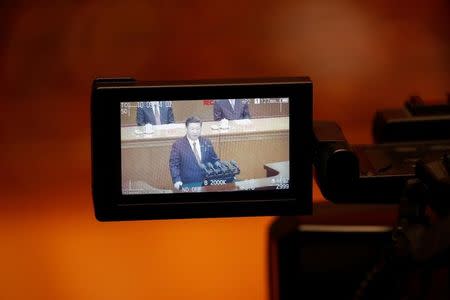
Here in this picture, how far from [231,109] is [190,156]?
117 millimetres

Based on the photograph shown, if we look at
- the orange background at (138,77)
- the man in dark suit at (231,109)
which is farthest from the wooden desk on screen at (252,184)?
the orange background at (138,77)

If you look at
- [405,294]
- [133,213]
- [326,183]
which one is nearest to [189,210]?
[133,213]

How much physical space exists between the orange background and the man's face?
1107mm

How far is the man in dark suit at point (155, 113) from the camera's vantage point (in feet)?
4.77

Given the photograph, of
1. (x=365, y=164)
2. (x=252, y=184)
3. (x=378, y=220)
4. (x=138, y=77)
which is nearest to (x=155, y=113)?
(x=252, y=184)

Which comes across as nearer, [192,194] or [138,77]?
[192,194]

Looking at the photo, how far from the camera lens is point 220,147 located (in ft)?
4.89

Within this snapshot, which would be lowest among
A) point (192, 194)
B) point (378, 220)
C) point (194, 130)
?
point (378, 220)

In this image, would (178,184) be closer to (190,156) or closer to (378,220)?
(190,156)

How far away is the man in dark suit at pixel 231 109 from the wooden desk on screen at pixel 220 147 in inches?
0.6

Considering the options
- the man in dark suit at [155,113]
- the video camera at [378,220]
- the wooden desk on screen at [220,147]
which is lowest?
the video camera at [378,220]
